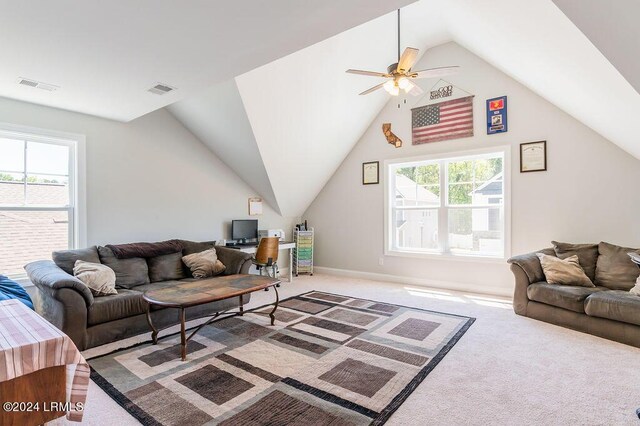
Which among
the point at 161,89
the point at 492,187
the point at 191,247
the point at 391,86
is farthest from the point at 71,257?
the point at 492,187

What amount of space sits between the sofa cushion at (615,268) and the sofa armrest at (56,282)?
522 cm

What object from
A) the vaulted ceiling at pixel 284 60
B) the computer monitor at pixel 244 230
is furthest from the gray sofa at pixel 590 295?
the computer monitor at pixel 244 230

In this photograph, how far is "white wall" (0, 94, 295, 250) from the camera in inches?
149

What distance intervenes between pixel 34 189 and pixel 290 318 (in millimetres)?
3215

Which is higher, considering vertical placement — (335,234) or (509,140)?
(509,140)

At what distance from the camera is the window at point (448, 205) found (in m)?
4.74

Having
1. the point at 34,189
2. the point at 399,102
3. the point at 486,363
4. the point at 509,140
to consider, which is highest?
the point at 399,102

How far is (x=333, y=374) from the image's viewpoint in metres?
2.37

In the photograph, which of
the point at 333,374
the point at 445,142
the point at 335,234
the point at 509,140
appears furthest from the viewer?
the point at 335,234

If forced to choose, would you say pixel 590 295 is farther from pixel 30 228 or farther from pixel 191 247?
pixel 30 228

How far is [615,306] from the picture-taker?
289 centimetres

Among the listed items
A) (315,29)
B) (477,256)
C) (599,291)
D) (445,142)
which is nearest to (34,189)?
(315,29)

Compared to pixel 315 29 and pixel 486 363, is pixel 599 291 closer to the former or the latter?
pixel 486 363

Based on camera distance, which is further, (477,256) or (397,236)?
(397,236)
